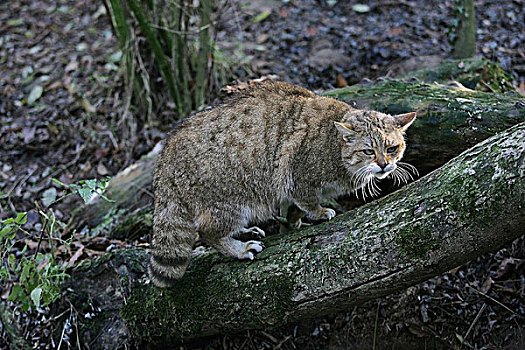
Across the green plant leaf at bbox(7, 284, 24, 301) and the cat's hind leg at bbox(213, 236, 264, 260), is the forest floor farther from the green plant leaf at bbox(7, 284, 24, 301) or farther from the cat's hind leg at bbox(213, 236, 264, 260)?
the cat's hind leg at bbox(213, 236, 264, 260)

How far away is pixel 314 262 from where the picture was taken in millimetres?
3260

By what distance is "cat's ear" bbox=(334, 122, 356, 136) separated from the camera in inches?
140

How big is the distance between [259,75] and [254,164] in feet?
11.4

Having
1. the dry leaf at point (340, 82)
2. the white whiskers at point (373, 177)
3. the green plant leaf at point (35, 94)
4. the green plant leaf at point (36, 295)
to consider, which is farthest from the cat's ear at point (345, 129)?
the green plant leaf at point (35, 94)

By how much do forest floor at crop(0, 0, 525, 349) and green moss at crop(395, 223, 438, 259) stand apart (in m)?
1.28

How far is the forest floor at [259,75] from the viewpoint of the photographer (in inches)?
158

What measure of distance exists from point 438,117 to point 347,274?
5.07 ft

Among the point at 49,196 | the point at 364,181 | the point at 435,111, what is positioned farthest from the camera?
the point at 49,196

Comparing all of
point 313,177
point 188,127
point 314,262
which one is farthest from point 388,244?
point 188,127

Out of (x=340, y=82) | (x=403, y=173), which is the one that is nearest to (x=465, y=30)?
(x=340, y=82)

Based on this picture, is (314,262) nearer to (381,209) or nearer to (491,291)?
(381,209)

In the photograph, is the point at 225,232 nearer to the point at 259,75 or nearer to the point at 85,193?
the point at 85,193

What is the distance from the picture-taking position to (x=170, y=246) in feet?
11.5

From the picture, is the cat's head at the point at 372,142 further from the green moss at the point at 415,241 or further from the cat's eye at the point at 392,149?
the green moss at the point at 415,241
